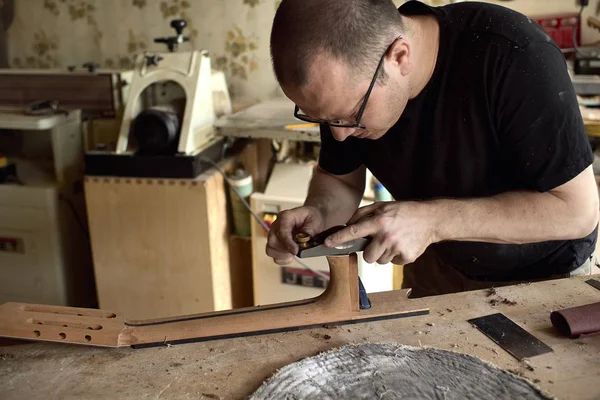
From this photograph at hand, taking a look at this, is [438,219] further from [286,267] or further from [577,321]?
[286,267]

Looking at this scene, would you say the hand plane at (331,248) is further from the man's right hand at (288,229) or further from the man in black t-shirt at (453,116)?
the man's right hand at (288,229)

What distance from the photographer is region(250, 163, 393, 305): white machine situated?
6.88 feet

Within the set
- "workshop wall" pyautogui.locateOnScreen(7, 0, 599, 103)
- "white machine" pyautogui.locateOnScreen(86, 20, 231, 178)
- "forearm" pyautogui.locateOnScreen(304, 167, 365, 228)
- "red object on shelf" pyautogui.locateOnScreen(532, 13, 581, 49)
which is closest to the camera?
"forearm" pyautogui.locateOnScreen(304, 167, 365, 228)

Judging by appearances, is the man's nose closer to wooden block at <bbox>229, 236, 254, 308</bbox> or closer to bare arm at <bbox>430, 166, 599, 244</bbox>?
bare arm at <bbox>430, 166, 599, 244</bbox>

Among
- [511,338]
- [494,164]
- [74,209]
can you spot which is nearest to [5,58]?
[74,209]

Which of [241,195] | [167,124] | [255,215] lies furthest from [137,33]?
[255,215]

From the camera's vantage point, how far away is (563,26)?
2217 mm

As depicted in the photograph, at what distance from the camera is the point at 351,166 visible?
137cm

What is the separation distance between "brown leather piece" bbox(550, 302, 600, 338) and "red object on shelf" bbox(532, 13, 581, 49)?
1584 mm

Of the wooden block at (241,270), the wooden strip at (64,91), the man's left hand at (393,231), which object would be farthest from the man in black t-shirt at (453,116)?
the wooden strip at (64,91)

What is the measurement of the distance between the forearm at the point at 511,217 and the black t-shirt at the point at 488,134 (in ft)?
0.12

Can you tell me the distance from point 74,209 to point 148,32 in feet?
2.84

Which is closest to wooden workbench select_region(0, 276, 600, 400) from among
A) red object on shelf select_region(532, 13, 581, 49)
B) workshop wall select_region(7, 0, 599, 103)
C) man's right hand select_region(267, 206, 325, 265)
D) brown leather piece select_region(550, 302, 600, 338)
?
brown leather piece select_region(550, 302, 600, 338)

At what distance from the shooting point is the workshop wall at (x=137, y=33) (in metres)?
2.46
